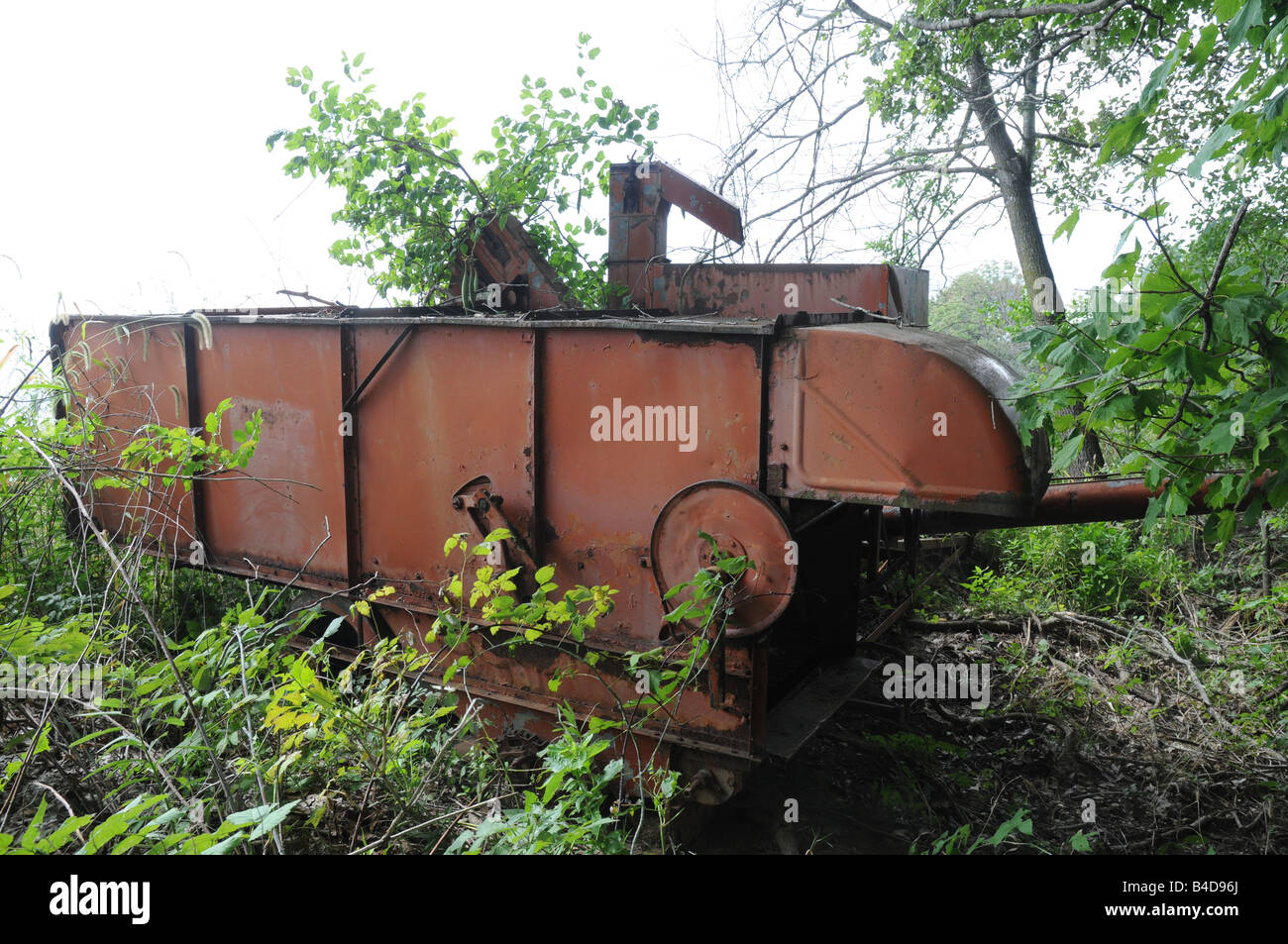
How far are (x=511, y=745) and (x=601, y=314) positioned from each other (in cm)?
229

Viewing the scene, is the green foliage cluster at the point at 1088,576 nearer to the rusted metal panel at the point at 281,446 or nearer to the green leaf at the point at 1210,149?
the green leaf at the point at 1210,149

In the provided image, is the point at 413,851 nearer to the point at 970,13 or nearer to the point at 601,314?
the point at 601,314

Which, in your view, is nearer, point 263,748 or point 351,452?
point 263,748

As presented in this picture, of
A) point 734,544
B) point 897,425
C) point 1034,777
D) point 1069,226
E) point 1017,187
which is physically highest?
point 1017,187

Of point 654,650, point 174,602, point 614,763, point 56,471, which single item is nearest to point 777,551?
point 654,650

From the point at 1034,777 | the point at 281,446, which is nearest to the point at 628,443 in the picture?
the point at 281,446

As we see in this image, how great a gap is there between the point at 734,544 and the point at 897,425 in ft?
2.78

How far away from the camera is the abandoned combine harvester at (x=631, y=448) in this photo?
10.7 ft

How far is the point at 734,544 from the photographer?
3539mm

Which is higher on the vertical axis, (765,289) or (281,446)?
(765,289)

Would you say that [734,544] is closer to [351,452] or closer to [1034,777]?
[351,452]

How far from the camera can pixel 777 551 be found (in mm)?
3443

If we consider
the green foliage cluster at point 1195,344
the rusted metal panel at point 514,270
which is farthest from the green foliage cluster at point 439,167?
the green foliage cluster at point 1195,344

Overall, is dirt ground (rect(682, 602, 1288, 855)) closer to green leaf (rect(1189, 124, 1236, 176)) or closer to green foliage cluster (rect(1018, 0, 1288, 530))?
green foliage cluster (rect(1018, 0, 1288, 530))
